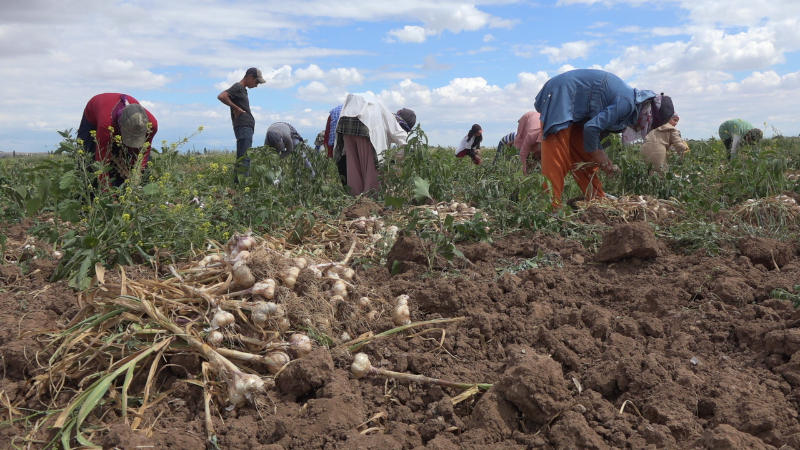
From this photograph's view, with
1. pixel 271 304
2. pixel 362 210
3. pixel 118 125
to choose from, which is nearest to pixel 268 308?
pixel 271 304

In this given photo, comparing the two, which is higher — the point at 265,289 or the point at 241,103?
the point at 241,103

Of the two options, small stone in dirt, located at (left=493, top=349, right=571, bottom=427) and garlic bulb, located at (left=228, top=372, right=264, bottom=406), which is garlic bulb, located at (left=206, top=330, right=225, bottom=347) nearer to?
garlic bulb, located at (left=228, top=372, right=264, bottom=406)

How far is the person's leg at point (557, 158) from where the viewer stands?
4.73m

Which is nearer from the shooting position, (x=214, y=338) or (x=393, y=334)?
(x=214, y=338)

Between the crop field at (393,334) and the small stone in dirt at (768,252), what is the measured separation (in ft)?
0.05

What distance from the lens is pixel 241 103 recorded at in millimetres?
7250

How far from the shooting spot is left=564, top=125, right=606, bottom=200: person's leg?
4.93m

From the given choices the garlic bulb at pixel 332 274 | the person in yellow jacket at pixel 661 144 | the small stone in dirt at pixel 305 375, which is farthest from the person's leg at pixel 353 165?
the small stone in dirt at pixel 305 375

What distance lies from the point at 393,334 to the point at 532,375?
0.71 m

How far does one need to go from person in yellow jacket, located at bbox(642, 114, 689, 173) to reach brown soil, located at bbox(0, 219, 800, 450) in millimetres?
2586

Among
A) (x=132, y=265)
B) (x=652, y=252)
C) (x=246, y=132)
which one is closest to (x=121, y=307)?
(x=132, y=265)

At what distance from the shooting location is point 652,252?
327 centimetres

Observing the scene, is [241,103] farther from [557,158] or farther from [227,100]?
[557,158]

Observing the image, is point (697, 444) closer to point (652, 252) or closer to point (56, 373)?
point (652, 252)
